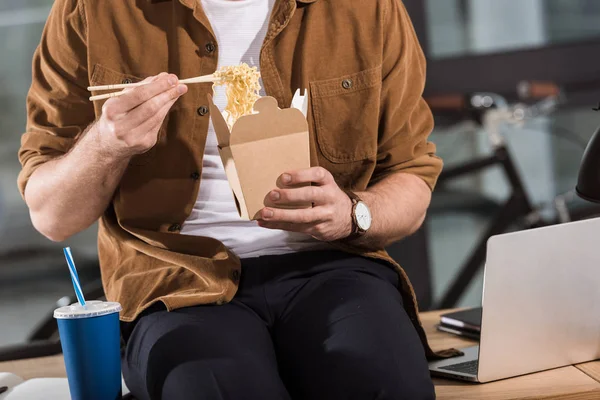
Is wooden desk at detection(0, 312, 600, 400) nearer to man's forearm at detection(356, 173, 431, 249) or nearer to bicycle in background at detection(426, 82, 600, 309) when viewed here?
man's forearm at detection(356, 173, 431, 249)

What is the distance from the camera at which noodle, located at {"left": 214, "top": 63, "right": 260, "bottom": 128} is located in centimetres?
158


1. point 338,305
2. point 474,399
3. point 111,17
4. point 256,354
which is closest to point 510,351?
point 474,399

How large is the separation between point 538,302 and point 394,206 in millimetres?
369

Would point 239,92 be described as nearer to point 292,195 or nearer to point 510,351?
point 292,195

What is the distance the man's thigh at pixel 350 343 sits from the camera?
1469 millimetres

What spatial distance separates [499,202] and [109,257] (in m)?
2.59

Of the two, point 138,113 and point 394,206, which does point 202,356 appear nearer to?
point 138,113

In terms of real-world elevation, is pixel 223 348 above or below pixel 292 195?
below

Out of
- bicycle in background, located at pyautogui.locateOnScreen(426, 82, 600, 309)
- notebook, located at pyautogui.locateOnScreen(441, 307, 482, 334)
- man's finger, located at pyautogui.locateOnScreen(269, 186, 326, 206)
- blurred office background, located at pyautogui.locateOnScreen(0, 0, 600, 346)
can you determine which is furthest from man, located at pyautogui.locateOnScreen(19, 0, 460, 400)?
blurred office background, located at pyautogui.locateOnScreen(0, 0, 600, 346)

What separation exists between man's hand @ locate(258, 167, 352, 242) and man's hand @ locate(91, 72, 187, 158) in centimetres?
25

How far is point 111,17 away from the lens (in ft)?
5.98

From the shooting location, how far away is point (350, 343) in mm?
1530

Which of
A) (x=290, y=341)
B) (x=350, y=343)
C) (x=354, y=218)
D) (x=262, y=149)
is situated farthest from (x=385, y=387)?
(x=262, y=149)

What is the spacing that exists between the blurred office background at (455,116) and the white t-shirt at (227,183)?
1930 millimetres
